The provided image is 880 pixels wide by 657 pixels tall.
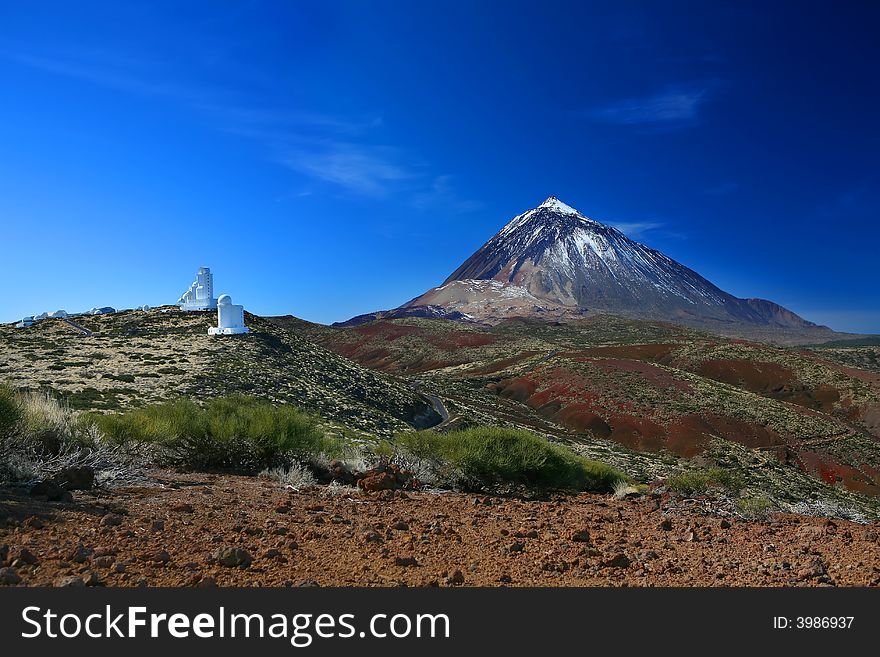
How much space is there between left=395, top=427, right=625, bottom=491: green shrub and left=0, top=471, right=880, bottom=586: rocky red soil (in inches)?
78.8

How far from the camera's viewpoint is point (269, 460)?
8.88 metres

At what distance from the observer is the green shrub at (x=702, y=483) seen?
9508 mm

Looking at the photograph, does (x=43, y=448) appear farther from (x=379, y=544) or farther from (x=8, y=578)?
(x=379, y=544)

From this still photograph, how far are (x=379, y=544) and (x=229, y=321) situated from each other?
32.2 meters

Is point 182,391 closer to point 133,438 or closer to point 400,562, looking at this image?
point 133,438

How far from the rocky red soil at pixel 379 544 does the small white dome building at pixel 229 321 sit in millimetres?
29045

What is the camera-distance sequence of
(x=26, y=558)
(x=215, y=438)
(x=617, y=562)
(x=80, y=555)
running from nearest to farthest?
1. (x=26, y=558)
2. (x=80, y=555)
3. (x=617, y=562)
4. (x=215, y=438)

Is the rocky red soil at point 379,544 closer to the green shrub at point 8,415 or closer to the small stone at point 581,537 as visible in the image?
the small stone at point 581,537

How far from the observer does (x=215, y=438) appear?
28.7 feet

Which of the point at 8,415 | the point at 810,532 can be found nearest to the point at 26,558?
the point at 8,415

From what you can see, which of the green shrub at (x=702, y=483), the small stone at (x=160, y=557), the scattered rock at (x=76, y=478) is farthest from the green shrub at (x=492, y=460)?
the small stone at (x=160, y=557)

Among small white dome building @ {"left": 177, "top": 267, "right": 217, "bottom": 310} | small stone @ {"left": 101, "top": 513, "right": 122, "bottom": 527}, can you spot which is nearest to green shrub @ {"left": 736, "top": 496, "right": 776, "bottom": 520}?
small stone @ {"left": 101, "top": 513, "right": 122, "bottom": 527}

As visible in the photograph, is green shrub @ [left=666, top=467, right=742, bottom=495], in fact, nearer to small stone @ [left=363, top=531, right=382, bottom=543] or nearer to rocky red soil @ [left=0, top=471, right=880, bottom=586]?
rocky red soil @ [left=0, top=471, right=880, bottom=586]

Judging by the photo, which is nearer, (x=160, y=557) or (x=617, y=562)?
(x=160, y=557)
